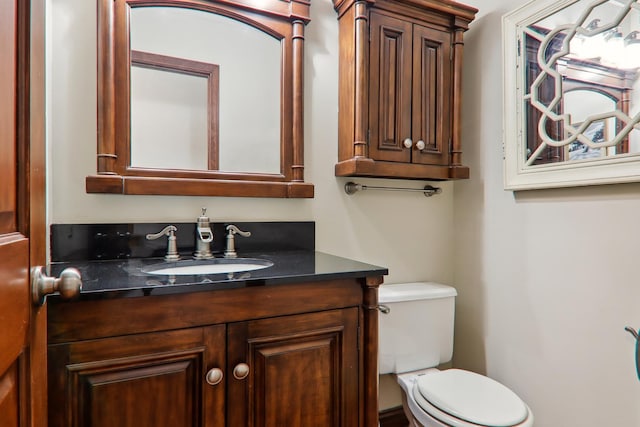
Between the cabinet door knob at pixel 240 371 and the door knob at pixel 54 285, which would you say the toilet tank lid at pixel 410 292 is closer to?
the cabinet door knob at pixel 240 371

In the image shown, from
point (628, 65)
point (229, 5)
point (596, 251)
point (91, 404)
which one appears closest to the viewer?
point (91, 404)

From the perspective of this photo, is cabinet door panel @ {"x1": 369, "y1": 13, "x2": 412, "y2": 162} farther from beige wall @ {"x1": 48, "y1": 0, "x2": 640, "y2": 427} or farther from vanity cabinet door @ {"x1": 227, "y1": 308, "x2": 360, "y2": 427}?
vanity cabinet door @ {"x1": 227, "y1": 308, "x2": 360, "y2": 427}

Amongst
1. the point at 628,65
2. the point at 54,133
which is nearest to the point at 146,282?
the point at 54,133

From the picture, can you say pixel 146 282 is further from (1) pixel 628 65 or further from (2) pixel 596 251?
(1) pixel 628 65

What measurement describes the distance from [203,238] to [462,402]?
1075 millimetres

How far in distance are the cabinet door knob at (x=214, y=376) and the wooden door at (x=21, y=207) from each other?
34 cm

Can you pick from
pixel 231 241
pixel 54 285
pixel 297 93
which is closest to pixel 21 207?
pixel 54 285

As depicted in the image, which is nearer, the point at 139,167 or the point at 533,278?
the point at 139,167

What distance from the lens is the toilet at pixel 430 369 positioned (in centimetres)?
121

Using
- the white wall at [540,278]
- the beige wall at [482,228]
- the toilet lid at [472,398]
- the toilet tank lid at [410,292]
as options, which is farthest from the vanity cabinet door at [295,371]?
the white wall at [540,278]

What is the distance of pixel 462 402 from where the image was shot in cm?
126

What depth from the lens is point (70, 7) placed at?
1196 mm

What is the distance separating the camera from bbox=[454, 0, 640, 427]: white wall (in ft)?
3.95

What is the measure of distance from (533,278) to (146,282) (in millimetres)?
1434
